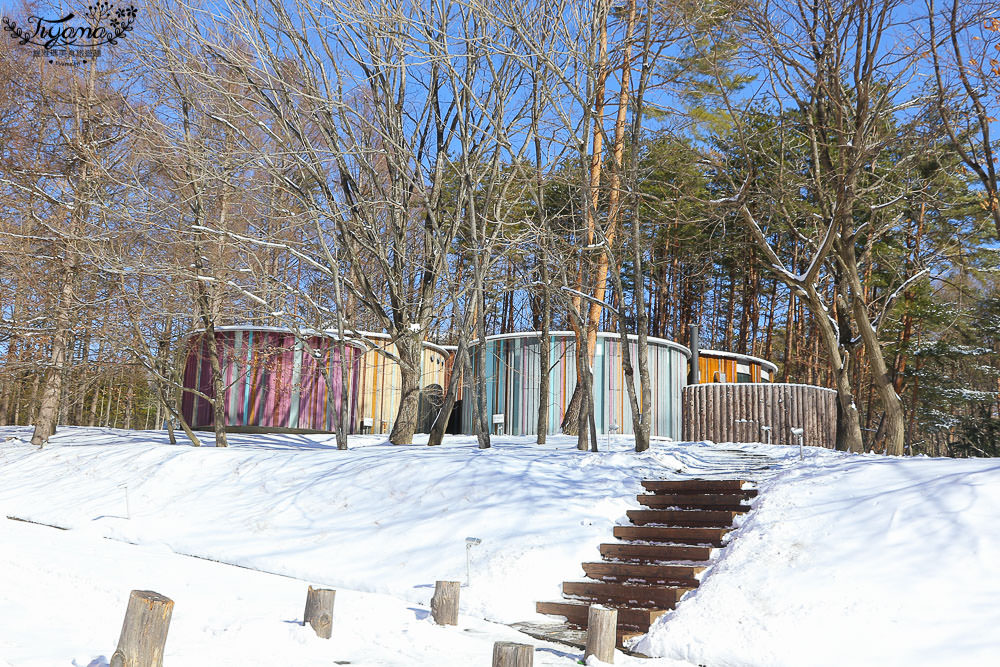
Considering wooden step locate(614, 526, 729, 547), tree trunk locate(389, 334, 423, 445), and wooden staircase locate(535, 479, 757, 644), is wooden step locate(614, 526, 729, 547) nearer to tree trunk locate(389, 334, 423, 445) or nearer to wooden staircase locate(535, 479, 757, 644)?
wooden staircase locate(535, 479, 757, 644)

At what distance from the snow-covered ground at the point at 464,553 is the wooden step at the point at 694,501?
30 centimetres

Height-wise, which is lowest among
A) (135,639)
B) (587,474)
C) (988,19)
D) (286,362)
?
(135,639)

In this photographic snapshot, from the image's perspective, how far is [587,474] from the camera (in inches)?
372

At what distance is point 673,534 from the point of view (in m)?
7.79

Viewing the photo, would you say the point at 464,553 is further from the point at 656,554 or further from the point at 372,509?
the point at 656,554

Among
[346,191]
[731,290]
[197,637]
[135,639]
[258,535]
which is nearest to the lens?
[135,639]

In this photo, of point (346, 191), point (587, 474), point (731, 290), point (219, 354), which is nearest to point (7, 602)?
point (587, 474)

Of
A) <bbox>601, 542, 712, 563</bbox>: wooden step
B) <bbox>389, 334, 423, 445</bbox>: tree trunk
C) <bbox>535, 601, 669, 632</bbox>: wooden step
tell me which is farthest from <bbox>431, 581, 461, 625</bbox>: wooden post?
<bbox>389, 334, 423, 445</bbox>: tree trunk

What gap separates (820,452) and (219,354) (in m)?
11.9

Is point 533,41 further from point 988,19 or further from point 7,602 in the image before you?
point 7,602

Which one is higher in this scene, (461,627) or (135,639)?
(135,639)

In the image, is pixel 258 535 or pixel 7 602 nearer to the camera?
pixel 7 602

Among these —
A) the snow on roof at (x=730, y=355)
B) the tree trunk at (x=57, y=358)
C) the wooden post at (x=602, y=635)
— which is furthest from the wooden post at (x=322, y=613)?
the snow on roof at (x=730, y=355)

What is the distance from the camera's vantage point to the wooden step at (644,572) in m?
6.91
